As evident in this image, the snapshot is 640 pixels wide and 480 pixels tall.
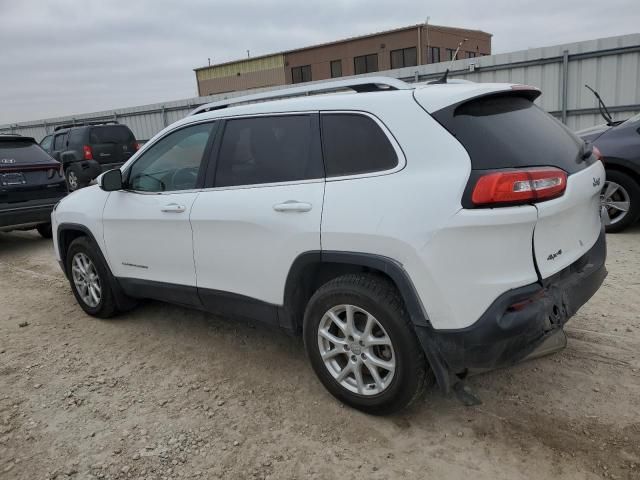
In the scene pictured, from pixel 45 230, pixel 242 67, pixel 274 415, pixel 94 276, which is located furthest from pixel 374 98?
pixel 242 67

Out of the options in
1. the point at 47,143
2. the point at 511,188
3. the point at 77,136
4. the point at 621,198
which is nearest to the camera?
the point at 511,188

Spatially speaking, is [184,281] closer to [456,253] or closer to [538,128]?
[456,253]

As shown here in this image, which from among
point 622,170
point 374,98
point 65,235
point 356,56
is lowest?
point 65,235

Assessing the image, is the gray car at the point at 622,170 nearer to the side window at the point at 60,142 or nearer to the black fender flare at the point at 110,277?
the black fender flare at the point at 110,277

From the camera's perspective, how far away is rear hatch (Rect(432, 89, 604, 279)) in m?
2.44

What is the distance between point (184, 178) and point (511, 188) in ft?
7.56

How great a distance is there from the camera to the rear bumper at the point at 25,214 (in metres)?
7.44

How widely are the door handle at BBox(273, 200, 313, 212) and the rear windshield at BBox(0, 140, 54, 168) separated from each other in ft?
20.8

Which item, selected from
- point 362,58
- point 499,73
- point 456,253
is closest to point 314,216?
point 456,253

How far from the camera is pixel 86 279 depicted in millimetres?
4633

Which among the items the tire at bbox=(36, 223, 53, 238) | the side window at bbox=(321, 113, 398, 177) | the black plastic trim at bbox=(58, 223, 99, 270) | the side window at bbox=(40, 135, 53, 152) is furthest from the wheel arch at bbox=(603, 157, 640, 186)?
the side window at bbox=(40, 135, 53, 152)

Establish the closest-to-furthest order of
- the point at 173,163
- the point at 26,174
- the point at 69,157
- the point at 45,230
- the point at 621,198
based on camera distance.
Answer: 1. the point at 173,163
2. the point at 621,198
3. the point at 26,174
4. the point at 45,230
5. the point at 69,157

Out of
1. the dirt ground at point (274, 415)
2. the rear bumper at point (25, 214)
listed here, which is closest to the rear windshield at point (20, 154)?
the rear bumper at point (25, 214)

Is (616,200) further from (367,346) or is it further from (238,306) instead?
(238,306)
